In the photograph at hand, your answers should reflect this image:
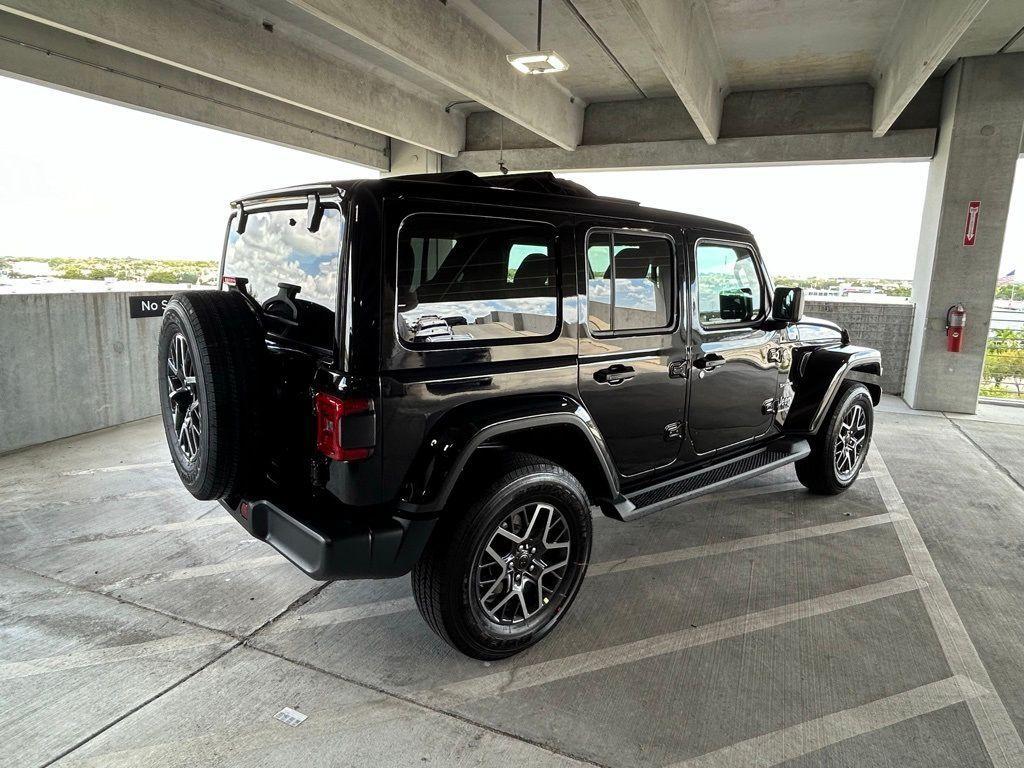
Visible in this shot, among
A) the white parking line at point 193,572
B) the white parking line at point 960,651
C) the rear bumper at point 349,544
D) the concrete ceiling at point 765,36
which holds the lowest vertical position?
the white parking line at point 193,572

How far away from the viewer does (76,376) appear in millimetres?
5480

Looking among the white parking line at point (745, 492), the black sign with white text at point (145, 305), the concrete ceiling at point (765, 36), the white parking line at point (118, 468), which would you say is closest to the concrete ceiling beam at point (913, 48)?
the concrete ceiling at point (765, 36)

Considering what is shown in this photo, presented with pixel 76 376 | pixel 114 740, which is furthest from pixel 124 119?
pixel 114 740

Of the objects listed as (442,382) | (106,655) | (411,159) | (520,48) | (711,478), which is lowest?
(106,655)

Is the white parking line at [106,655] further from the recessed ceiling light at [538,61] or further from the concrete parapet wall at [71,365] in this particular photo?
the recessed ceiling light at [538,61]

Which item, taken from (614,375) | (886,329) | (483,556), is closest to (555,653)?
(483,556)

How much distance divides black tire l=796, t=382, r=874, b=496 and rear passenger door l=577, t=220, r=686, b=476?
1.58 m

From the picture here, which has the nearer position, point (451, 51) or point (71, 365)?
point (71, 365)

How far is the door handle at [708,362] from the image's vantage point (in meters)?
3.32

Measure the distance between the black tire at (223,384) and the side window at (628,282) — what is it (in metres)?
1.42

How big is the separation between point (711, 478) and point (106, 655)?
2.95 meters

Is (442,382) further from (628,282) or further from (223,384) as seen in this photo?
(628,282)

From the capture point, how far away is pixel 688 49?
6.03 metres

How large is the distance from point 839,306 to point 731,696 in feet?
25.8
